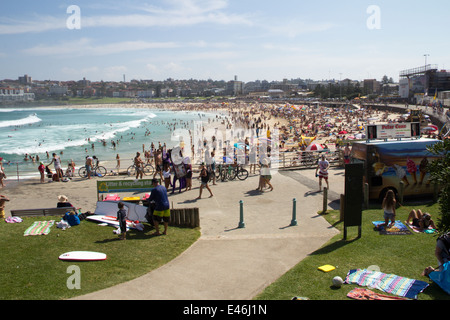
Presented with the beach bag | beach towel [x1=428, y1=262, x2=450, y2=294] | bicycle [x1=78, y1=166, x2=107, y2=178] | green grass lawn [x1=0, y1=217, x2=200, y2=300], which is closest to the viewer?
beach towel [x1=428, y1=262, x2=450, y2=294]

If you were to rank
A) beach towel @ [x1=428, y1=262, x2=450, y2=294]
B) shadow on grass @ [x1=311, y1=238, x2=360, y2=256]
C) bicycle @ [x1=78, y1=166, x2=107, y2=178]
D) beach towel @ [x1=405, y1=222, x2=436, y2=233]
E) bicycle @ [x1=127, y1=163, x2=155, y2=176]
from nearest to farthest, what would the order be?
beach towel @ [x1=428, y1=262, x2=450, y2=294]
shadow on grass @ [x1=311, y1=238, x2=360, y2=256]
beach towel @ [x1=405, y1=222, x2=436, y2=233]
bicycle @ [x1=78, y1=166, x2=107, y2=178]
bicycle @ [x1=127, y1=163, x2=155, y2=176]

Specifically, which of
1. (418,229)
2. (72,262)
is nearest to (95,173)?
(72,262)

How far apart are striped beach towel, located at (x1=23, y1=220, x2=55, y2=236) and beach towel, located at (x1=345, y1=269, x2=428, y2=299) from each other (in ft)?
22.5

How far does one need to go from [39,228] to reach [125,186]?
3.24 m

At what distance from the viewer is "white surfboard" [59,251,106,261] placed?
23.5 ft

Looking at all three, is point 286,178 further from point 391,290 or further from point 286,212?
point 391,290

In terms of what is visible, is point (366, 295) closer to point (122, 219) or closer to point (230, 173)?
point (122, 219)

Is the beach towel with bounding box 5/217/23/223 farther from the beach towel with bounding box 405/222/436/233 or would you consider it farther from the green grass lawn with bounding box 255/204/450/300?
the beach towel with bounding box 405/222/436/233

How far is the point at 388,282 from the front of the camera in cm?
604

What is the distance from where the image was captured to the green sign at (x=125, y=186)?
37.2ft

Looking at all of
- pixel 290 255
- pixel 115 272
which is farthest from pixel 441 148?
pixel 115 272

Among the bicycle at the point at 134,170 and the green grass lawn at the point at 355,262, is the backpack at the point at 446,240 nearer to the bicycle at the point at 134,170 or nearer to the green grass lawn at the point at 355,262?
the green grass lawn at the point at 355,262

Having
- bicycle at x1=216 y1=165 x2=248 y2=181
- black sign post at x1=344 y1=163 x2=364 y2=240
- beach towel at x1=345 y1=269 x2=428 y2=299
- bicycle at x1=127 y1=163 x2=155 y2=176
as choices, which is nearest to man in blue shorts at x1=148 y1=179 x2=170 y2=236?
black sign post at x1=344 y1=163 x2=364 y2=240

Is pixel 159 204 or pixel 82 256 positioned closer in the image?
pixel 82 256
